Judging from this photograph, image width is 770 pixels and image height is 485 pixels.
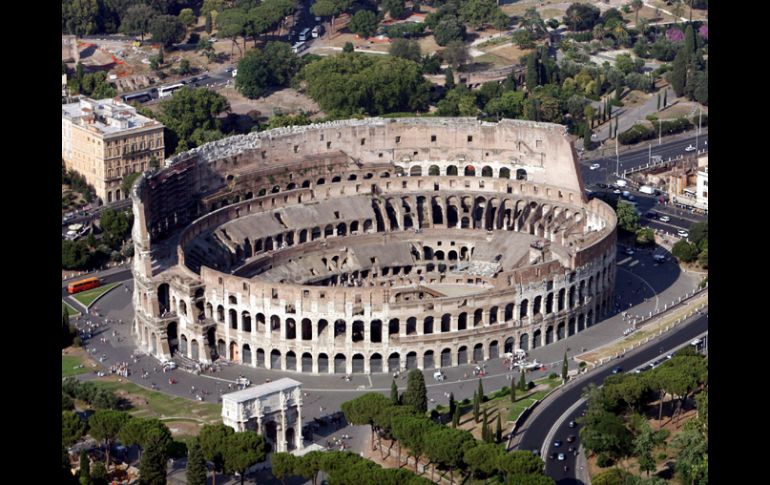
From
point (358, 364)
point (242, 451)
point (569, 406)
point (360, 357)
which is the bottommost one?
point (358, 364)

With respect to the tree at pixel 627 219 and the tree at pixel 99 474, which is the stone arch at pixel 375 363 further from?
the tree at pixel 627 219

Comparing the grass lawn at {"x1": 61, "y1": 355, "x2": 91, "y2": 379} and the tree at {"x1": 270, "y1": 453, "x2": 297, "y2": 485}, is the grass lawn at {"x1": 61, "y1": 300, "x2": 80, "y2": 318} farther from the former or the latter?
the tree at {"x1": 270, "y1": 453, "x2": 297, "y2": 485}

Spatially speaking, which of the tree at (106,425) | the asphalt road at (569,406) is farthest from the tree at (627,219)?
the tree at (106,425)

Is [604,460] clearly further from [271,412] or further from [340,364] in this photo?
[340,364]

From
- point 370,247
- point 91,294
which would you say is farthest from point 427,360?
point 91,294
